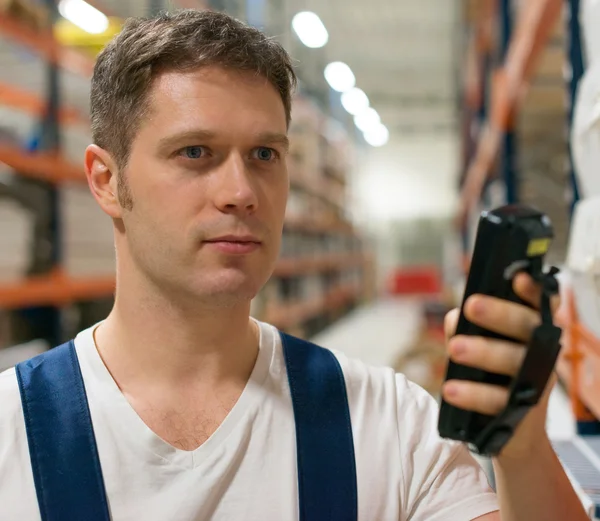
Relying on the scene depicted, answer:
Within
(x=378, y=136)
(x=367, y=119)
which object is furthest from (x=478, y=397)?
(x=378, y=136)

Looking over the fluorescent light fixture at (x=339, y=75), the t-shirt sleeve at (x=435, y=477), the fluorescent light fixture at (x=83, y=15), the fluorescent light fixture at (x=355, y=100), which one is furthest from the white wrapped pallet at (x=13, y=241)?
the fluorescent light fixture at (x=355, y=100)

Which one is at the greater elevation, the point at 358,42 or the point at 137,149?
the point at 358,42

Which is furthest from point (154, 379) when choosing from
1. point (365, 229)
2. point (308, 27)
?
point (365, 229)

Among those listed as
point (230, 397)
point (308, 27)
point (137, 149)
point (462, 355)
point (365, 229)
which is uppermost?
point (308, 27)

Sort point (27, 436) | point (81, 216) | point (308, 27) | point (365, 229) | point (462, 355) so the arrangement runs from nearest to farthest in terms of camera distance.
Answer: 1. point (462, 355)
2. point (27, 436)
3. point (81, 216)
4. point (308, 27)
5. point (365, 229)

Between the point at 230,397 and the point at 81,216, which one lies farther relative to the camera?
the point at 81,216

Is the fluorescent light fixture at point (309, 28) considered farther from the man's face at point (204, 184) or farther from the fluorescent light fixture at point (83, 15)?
the man's face at point (204, 184)

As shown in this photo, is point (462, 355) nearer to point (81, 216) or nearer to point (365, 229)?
point (81, 216)

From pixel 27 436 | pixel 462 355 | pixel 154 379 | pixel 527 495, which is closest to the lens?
pixel 462 355

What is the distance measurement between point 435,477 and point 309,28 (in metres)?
6.99

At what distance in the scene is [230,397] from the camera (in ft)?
3.80

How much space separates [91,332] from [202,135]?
0.43 meters

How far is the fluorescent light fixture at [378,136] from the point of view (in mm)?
15681

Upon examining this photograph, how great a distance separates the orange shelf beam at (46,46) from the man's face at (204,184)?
67.0 inches
